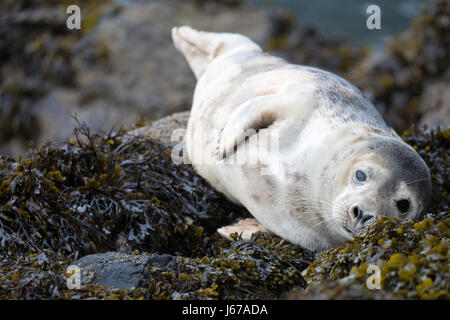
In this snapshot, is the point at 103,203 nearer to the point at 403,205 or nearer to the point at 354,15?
the point at 403,205

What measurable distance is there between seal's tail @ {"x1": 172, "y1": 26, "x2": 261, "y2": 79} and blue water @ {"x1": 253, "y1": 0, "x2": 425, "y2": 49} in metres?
7.29

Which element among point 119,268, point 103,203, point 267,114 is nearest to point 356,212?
point 267,114

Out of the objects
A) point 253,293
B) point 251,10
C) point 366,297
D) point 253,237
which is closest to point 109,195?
point 253,237

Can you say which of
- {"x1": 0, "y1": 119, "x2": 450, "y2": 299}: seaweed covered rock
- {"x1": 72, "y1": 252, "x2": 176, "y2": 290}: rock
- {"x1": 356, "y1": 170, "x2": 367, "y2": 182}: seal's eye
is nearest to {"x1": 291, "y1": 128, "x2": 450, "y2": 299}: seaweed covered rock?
{"x1": 0, "y1": 119, "x2": 450, "y2": 299}: seaweed covered rock

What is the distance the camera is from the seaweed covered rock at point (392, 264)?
245 centimetres

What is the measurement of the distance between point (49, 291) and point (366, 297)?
1627mm

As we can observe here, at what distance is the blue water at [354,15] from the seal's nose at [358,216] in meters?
10.7

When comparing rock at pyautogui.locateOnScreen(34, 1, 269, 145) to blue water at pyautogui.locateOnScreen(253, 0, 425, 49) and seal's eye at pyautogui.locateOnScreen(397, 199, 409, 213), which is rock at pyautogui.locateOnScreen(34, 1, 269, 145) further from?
seal's eye at pyautogui.locateOnScreen(397, 199, 409, 213)

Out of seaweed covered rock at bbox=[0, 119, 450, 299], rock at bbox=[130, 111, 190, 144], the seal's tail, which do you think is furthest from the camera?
the seal's tail

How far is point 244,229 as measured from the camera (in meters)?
4.09

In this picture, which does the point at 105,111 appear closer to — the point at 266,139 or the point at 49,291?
the point at 266,139

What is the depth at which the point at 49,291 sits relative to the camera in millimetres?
2865

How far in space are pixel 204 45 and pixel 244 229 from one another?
9.22ft

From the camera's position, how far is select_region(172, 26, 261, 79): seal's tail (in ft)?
19.2
